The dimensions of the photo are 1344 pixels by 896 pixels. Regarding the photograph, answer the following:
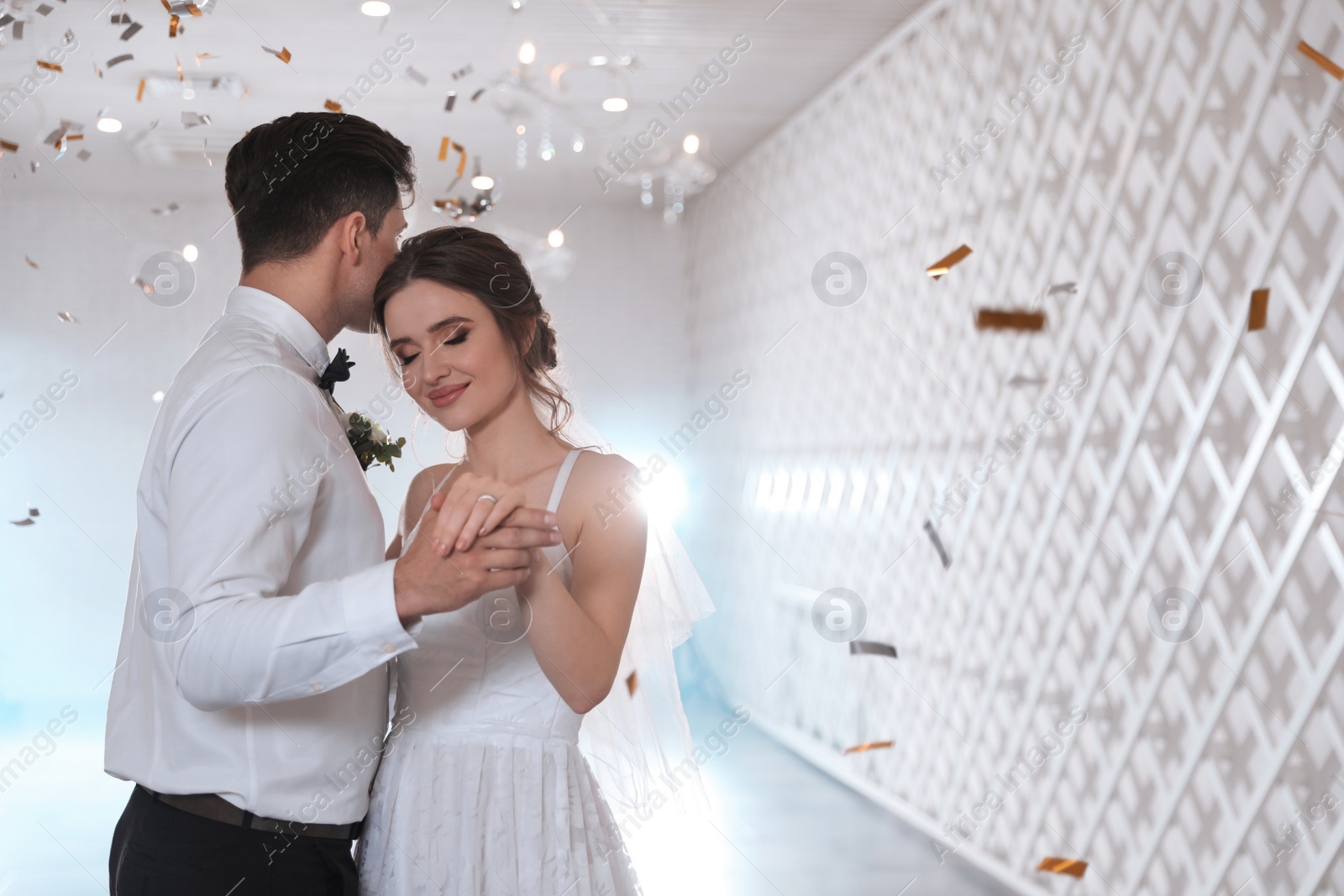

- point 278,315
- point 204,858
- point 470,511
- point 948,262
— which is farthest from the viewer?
point 948,262

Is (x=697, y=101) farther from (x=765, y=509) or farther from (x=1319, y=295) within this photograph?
(x=1319, y=295)

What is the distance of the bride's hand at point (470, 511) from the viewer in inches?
34.3

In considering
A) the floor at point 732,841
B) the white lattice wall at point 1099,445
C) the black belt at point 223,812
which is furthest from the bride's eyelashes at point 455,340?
the floor at point 732,841

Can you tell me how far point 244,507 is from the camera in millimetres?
940

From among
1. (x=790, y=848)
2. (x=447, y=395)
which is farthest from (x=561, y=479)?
(x=790, y=848)

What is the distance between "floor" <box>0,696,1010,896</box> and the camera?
9.65 feet

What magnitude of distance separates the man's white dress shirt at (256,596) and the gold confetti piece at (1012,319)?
2398mm

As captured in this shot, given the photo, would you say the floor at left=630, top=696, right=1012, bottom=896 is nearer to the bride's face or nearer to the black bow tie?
the bride's face

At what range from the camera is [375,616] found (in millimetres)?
893

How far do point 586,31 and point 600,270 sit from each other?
2.38 metres

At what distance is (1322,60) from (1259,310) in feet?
1.72

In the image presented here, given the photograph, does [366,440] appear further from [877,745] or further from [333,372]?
[877,745]

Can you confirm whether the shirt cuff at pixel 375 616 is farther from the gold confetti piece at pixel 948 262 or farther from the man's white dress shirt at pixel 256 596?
the gold confetti piece at pixel 948 262

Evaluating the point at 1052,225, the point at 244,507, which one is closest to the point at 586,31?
the point at 1052,225
